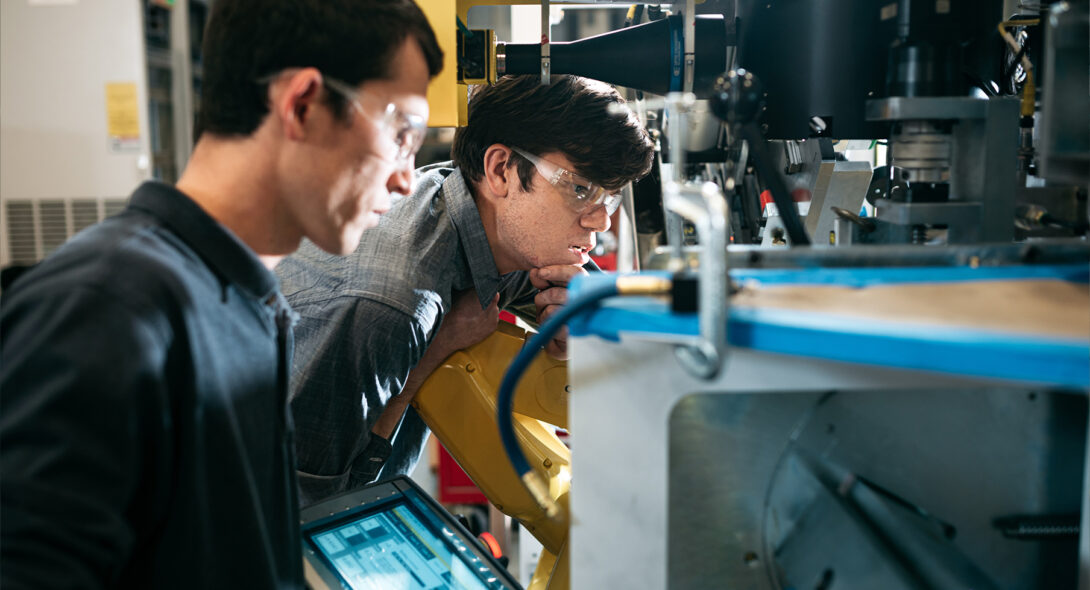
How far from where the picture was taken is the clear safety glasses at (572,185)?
181 cm

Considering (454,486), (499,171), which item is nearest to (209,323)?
(499,171)

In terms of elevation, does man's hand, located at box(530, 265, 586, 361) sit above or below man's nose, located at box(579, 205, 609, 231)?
below

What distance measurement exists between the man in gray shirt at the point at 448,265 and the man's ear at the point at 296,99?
561 mm

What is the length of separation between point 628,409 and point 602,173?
1035mm

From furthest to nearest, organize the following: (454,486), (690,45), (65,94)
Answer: (454,486)
(65,94)
(690,45)

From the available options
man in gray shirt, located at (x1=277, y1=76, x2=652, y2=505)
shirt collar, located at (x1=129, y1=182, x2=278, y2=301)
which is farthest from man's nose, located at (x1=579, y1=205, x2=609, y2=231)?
shirt collar, located at (x1=129, y1=182, x2=278, y2=301)

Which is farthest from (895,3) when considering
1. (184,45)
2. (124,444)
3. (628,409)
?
(184,45)

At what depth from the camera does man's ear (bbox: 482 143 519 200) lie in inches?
71.6

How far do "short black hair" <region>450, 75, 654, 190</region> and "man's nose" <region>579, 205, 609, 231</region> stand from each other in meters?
0.06

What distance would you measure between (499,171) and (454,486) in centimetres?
233

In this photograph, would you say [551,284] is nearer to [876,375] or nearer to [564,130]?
[564,130]

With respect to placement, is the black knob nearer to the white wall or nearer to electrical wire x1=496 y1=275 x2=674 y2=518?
electrical wire x1=496 y1=275 x2=674 y2=518

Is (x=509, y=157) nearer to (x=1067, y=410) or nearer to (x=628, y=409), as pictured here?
(x=628, y=409)

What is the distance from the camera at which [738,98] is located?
98 cm
